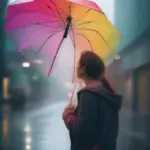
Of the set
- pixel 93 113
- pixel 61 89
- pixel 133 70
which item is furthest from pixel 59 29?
pixel 133 70

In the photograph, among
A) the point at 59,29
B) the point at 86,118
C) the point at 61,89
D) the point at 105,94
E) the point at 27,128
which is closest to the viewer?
the point at 86,118

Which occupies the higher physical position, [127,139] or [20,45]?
[20,45]

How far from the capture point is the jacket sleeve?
2.32 meters

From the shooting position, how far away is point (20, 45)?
9.59ft

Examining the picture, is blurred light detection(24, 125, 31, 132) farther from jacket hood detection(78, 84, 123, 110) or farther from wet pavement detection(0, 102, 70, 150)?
jacket hood detection(78, 84, 123, 110)

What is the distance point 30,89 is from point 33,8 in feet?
3.86

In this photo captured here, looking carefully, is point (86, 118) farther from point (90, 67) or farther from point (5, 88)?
point (5, 88)

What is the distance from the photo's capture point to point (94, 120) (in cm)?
236

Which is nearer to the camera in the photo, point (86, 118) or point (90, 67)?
point (86, 118)

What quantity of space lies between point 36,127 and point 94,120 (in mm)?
1620

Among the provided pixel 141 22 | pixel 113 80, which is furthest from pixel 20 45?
pixel 141 22

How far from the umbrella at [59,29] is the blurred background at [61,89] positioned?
0.75m

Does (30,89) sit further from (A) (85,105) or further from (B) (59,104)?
(A) (85,105)

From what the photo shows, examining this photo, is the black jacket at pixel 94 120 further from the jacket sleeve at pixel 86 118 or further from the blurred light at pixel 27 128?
the blurred light at pixel 27 128
